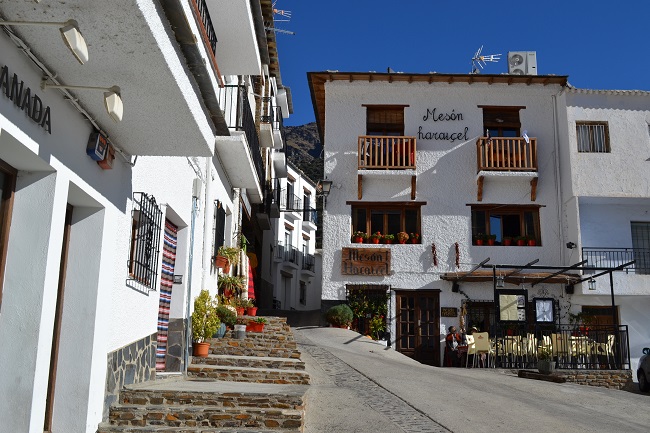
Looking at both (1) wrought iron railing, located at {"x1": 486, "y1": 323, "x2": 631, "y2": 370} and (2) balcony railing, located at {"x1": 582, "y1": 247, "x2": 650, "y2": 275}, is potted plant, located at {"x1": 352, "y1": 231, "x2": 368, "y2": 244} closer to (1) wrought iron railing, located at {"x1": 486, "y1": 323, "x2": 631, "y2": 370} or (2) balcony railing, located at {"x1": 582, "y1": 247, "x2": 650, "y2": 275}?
(1) wrought iron railing, located at {"x1": 486, "y1": 323, "x2": 631, "y2": 370}

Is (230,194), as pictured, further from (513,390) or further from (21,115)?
(21,115)

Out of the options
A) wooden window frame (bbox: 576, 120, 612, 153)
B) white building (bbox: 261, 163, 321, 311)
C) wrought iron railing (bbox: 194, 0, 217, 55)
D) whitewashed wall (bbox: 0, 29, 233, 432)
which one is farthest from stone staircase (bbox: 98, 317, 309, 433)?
white building (bbox: 261, 163, 321, 311)

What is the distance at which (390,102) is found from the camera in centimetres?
2178

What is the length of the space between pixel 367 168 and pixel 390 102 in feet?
8.37

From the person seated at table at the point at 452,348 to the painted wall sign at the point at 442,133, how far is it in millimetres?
6260

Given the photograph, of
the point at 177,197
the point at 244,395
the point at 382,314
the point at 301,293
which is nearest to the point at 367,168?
the point at 382,314

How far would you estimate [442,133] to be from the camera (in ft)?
71.1

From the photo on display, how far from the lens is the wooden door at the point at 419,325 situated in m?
20.4

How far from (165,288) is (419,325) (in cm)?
1184

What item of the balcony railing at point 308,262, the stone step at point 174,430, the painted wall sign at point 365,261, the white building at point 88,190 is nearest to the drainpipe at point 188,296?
the white building at point 88,190

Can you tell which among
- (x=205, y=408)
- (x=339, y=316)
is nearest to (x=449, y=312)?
(x=339, y=316)

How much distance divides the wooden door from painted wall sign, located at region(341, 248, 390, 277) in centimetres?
98

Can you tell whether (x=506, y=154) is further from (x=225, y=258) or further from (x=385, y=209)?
(x=225, y=258)

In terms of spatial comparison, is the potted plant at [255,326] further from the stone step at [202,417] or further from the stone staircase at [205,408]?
the stone step at [202,417]
